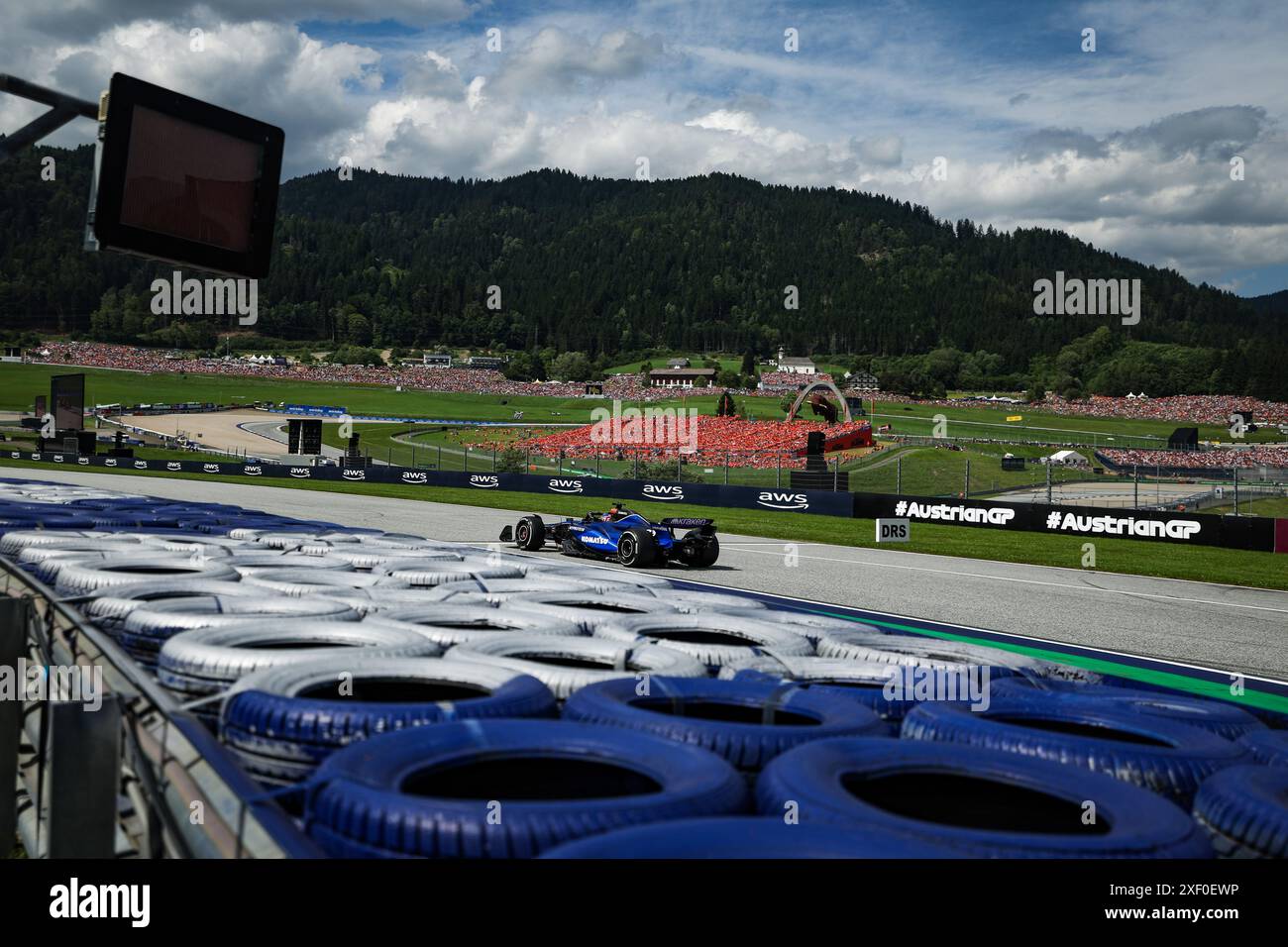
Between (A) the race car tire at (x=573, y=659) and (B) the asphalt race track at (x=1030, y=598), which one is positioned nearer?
(A) the race car tire at (x=573, y=659)

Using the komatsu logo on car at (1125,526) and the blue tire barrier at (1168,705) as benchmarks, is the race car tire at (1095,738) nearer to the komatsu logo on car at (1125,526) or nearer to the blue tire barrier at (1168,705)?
the blue tire barrier at (1168,705)

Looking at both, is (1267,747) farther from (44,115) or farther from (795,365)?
(795,365)

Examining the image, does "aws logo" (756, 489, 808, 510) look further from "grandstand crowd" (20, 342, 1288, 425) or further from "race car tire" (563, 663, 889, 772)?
"grandstand crowd" (20, 342, 1288, 425)

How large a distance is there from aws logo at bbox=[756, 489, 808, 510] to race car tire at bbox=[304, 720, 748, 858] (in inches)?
1000

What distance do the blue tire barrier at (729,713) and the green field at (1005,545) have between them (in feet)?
48.4

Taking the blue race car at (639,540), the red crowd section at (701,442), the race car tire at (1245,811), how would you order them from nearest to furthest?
the race car tire at (1245,811), the blue race car at (639,540), the red crowd section at (701,442)

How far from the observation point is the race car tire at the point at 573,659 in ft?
12.9

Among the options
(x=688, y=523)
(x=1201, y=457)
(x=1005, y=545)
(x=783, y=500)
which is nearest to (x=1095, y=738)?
(x=688, y=523)

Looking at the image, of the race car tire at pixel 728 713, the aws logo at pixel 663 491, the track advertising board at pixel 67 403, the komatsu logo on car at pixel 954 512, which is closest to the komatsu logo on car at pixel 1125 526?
the komatsu logo on car at pixel 954 512

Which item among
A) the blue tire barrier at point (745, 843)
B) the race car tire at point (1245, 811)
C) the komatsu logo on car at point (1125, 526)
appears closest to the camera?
the blue tire barrier at point (745, 843)

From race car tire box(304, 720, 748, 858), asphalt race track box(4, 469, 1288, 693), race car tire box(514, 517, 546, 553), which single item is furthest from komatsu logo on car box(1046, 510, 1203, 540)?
race car tire box(304, 720, 748, 858)

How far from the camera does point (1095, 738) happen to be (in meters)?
3.58

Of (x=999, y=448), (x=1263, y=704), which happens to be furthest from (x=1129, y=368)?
(x=1263, y=704)
